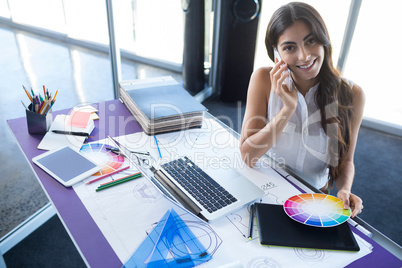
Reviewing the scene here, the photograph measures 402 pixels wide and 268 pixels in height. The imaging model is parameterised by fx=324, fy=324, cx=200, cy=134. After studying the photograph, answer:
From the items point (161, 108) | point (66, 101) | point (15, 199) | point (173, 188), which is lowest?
point (15, 199)

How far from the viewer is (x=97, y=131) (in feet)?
4.33

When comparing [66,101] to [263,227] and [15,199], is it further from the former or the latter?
[263,227]

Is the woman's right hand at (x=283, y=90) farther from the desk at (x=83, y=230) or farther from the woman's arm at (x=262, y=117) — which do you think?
the desk at (x=83, y=230)

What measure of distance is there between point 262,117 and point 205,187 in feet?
1.48

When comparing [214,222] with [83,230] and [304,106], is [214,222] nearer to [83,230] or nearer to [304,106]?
[83,230]

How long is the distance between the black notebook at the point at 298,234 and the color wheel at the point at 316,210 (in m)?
0.02

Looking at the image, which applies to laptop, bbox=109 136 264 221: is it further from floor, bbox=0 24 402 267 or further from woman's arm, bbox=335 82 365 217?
floor, bbox=0 24 402 267

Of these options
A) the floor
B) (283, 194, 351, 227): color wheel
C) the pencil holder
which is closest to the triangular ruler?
(283, 194, 351, 227): color wheel

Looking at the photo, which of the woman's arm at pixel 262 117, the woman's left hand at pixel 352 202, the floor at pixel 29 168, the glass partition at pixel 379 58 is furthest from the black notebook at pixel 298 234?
the glass partition at pixel 379 58

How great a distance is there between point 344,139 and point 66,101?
163cm

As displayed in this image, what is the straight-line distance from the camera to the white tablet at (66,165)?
A: 3.40 ft

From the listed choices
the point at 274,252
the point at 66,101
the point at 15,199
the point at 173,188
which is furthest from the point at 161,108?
the point at 15,199

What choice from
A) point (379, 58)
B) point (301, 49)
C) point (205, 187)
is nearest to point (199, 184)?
point (205, 187)

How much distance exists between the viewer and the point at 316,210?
3.01 ft
